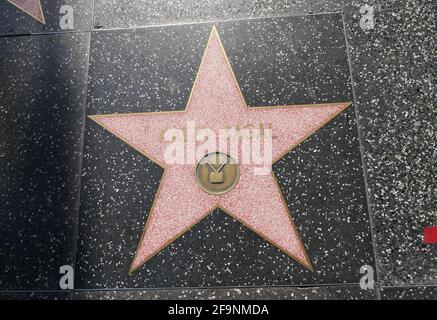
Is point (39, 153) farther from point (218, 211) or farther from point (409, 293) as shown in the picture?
point (409, 293)

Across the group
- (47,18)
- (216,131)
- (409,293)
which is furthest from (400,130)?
(47,18)

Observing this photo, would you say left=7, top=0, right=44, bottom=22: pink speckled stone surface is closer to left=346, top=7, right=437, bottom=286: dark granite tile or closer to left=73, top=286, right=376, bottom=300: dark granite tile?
left=73, top=286, right=376, bottom=300: dark granite tile

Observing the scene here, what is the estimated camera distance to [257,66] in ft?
4.84

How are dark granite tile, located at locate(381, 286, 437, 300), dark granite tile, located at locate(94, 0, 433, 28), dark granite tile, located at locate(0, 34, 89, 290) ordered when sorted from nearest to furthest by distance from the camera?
dark granite tile, located at locate(381, 286, 437, 300), dark granite tile, located at locate(0, 34, 89, 290), dark granite tile, located at locate(94, 0, 433, 28)

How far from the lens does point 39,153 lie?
4.81 ft

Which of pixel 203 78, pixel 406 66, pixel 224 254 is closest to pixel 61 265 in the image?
pixel 224 254

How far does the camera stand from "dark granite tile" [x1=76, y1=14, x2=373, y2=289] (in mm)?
1313

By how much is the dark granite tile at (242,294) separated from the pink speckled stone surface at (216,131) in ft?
0.31

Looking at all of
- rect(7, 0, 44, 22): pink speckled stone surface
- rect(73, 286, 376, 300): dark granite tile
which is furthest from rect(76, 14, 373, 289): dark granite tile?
rect(7, 0, 44, 22): pink speckled stone surface

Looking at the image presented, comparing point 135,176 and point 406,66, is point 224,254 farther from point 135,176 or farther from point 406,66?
point 406,66

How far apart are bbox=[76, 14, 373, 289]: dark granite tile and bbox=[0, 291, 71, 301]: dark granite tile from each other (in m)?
0.07

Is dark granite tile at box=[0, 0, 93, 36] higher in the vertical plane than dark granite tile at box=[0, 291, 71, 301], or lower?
higher

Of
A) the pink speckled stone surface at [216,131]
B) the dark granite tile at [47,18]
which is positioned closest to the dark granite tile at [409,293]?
the pink speckled stone surface at [216,131]

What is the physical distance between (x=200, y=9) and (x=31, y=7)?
0.70 metres
